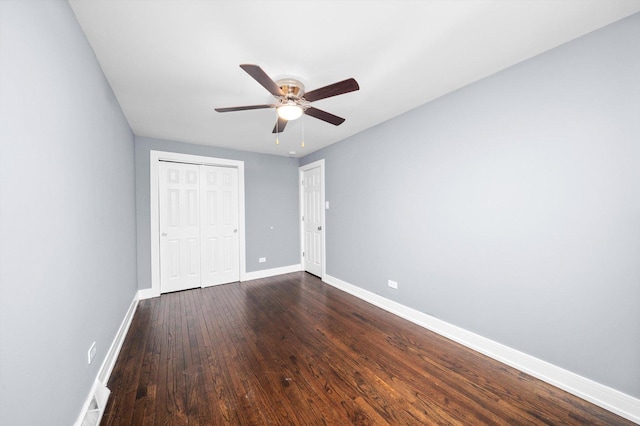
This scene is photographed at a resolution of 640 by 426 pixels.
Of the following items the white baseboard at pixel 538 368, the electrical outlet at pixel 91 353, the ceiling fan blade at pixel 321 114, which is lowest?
the white baseboard at pixel 538 368

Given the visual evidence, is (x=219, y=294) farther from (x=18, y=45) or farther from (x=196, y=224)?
(x=18, y=45)

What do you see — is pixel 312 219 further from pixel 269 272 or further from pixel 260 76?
pixel 260 76

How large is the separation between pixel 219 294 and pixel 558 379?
12.9 feet

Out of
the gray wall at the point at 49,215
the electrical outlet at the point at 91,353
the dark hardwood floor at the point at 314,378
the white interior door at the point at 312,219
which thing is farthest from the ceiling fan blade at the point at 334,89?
the white interior door at the point at 312,219

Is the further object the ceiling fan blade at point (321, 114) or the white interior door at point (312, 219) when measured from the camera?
the white interior door at point (312, 219)

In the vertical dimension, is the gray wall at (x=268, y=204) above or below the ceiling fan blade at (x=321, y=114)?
below

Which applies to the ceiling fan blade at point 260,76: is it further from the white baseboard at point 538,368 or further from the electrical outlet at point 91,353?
the white baseboard at point 538,368

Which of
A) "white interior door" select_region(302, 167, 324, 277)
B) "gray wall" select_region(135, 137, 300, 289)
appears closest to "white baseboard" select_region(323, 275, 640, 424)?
"white interior door" select_region(302, 167, 324, 277)

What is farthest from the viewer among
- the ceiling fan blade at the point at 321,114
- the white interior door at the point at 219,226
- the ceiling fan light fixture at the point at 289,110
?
the white interior door at the point at 219,226

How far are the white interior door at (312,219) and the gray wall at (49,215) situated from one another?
10.2 feet

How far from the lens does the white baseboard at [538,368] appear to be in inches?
59.0

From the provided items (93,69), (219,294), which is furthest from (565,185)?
(219,294)

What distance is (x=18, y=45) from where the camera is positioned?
2.97ft

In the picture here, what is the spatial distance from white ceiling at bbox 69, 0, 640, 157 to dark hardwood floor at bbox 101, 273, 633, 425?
2510 mm
